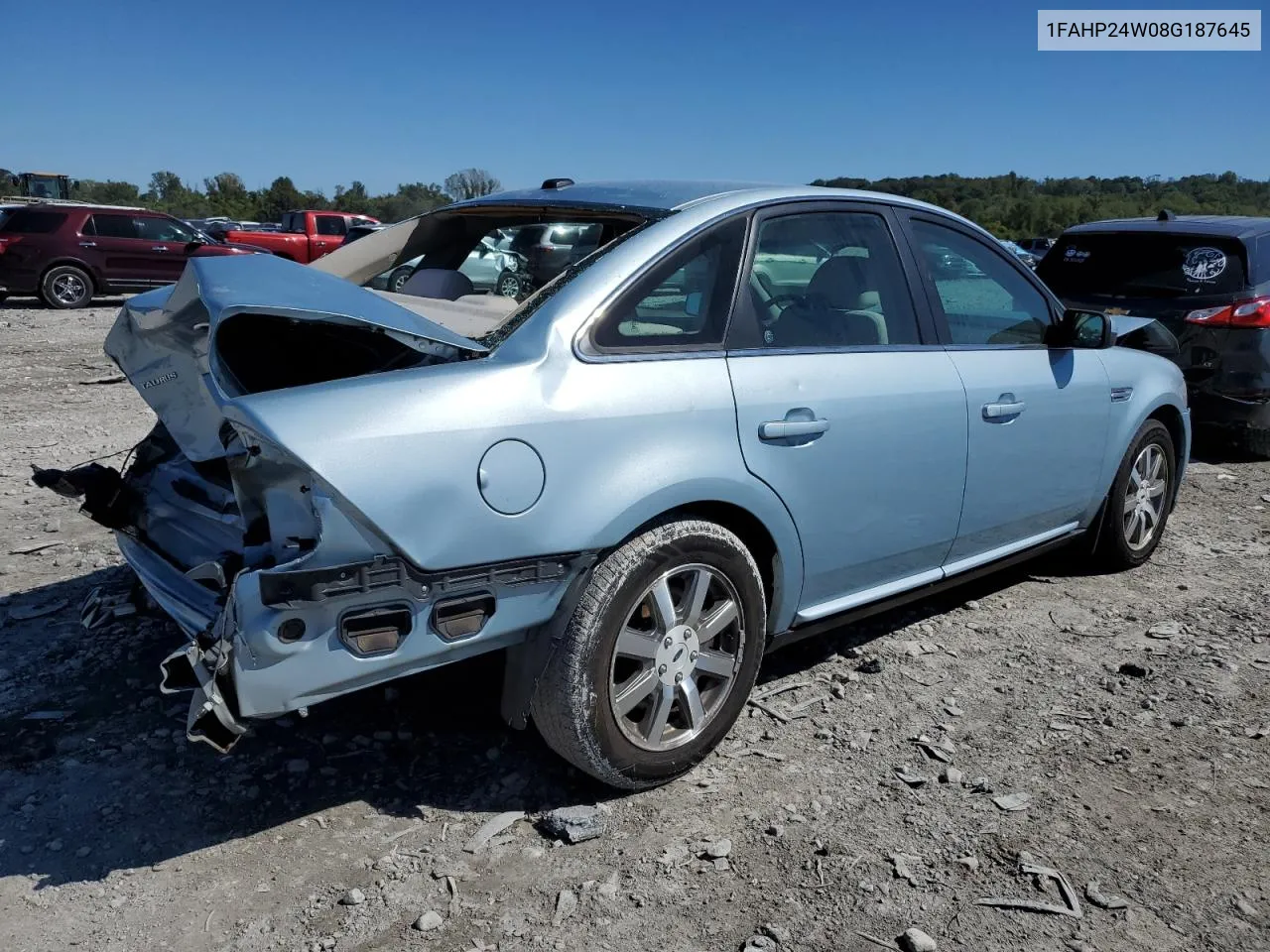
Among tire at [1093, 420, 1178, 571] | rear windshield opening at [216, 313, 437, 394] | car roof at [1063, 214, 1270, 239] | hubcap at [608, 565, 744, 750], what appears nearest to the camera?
rear windshield opening at [216, 313, 437, 394]

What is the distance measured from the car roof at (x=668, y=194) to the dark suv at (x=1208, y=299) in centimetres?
406

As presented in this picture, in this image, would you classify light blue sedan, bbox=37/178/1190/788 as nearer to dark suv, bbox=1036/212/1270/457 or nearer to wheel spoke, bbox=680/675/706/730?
wheel spoke, bbox=680/675/706/730

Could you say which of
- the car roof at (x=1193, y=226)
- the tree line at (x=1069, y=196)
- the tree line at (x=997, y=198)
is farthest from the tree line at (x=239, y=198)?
the car roof at (x=1193, y=226)

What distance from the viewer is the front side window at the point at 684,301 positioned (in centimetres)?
290

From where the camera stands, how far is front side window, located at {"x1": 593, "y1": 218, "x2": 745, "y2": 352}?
290 centimetres

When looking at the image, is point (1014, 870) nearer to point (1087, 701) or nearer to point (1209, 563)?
point (1087, 701)

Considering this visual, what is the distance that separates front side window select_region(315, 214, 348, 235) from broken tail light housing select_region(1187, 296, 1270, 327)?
22440 millimetres

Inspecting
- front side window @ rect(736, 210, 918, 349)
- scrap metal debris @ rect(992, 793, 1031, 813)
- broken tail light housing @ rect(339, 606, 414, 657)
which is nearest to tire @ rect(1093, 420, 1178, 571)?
front side window @ rect(736, 210, 918, 349)

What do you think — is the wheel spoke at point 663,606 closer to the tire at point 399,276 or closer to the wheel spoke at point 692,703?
the wheel spoke at point 692,703

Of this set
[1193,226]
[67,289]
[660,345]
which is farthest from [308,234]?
[660,345]

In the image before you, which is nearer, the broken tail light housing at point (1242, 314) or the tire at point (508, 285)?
the tire at point (508, 285)

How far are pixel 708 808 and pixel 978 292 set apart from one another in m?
2.30

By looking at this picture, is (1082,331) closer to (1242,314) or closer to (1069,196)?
(1242,314)

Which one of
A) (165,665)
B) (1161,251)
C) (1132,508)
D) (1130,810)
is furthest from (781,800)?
(1161,251)
